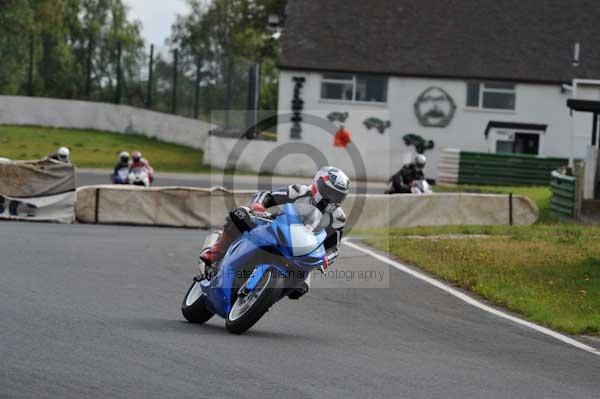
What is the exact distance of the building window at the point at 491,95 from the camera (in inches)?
1913

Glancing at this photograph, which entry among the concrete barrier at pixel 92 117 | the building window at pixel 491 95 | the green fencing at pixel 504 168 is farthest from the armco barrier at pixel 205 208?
the concrete barrier at pixel 92 117

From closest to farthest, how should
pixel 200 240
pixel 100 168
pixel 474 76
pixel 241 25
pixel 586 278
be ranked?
pixel 586 278 < pixel 200 240 < pixel 100 168 < pixel 474 76 < pixel 241 25

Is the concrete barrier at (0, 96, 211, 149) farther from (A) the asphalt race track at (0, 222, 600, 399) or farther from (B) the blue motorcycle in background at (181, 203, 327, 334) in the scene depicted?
(B) the blue motorcycle in background at (181, 203, 327, 334)

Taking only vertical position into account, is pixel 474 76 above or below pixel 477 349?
above

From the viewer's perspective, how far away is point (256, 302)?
988 cm

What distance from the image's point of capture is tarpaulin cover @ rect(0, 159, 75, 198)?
22500 millimetres

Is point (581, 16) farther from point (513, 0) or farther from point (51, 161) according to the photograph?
point (51, 161)

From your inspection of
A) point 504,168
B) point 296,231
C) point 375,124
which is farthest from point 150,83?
point 296,231

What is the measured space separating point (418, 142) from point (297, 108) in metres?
4.96

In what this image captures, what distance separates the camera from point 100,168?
41.7 m

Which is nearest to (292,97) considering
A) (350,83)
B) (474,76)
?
(350,83)

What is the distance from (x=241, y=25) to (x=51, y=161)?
5351 cm

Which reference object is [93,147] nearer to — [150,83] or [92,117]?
[150,83]

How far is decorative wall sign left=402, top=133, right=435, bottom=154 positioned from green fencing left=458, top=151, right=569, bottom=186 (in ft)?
23.0
